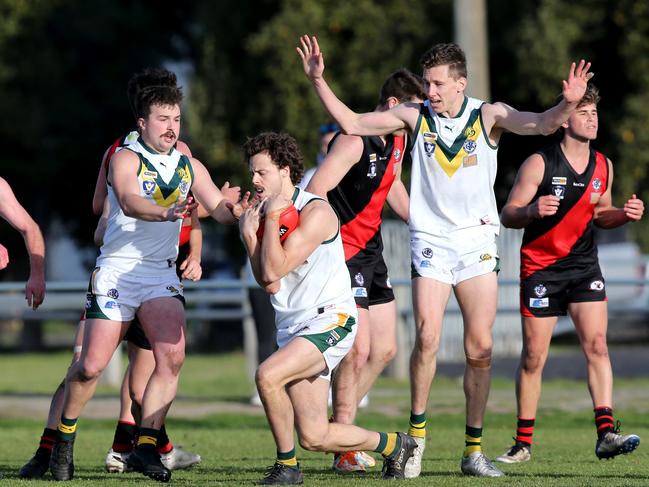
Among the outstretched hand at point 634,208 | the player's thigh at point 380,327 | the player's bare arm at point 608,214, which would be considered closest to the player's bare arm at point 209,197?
the player's thigh at point 380,327

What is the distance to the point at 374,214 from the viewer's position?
29.3 feet

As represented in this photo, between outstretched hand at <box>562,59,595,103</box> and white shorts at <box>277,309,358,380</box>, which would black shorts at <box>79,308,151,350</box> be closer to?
white shorts at <box>277,309,358,380</box>

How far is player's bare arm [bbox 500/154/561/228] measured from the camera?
8656 millimetres

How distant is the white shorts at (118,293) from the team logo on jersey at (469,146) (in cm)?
213

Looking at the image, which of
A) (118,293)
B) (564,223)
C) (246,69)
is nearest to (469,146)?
(564,223)

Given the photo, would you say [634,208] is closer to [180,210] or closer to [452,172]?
[452,172]

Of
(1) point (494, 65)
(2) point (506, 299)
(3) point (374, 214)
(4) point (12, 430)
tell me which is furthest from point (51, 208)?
(3) point (374, 214)

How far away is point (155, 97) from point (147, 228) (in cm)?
83

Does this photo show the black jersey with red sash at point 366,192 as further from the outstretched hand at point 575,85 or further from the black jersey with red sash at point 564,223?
the outstretched hand at point 575,85

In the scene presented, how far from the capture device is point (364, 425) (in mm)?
11898

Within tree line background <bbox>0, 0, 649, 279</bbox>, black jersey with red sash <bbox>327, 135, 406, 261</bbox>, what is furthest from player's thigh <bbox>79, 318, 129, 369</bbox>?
tree line background <bbox>0, 0, 649, 279</bbox>

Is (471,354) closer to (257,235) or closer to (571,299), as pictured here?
(571,299)

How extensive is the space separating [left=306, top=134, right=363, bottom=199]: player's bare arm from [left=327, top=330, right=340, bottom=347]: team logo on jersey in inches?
53.4

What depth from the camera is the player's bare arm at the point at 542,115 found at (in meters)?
7.64
